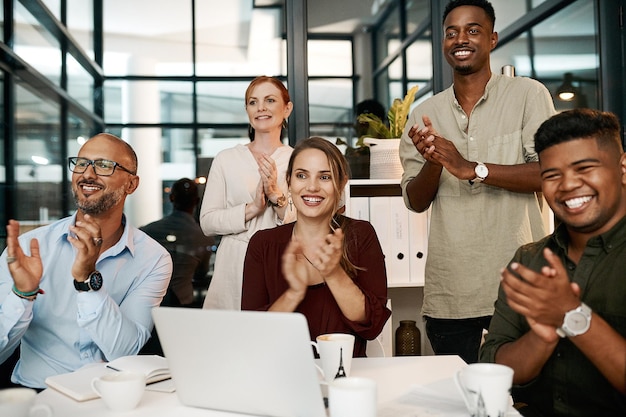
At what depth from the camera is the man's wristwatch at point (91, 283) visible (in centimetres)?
184

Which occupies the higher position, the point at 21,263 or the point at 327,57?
the point at 327,57

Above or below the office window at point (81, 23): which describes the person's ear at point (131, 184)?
below

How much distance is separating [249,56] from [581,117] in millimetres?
2576

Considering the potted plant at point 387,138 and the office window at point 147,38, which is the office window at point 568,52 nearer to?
the potted plant at point 387,138

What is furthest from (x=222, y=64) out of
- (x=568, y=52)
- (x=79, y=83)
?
(x=568, y=52)

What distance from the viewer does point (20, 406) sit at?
3.85 ft

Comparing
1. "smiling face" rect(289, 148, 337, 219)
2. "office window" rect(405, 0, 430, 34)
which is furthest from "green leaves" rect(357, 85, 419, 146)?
"smiling face" rect(289, 148, 337, 219)

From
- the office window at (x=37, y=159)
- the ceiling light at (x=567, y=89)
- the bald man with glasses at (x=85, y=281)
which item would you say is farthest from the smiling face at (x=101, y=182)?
the ceiling light at (x=567, y=89)

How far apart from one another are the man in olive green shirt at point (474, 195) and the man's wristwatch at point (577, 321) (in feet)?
3.66

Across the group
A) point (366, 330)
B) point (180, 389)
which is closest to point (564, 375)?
point (366, 330)

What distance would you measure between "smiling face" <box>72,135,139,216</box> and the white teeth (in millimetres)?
1472

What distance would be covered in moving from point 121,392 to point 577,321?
3.18 ft

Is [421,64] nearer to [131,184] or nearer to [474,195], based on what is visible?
[474,195]

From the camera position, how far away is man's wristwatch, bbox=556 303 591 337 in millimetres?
1297
